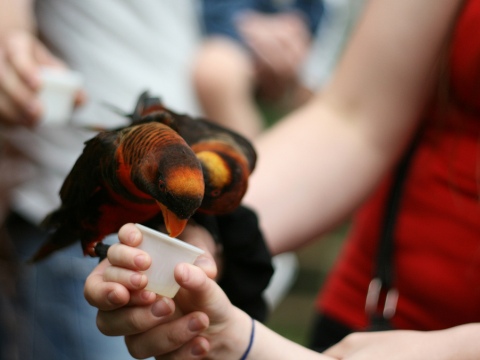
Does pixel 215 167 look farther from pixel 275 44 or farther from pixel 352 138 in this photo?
pixel 275 44

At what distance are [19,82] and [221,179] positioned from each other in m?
0.53

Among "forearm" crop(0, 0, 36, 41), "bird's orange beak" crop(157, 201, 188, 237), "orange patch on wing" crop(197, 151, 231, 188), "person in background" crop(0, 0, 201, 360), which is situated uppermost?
"orange patch on wing" crop(197, 151, 231, 188)

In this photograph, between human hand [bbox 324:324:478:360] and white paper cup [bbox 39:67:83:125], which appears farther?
white paper cup [bbox 39:67:83:125]

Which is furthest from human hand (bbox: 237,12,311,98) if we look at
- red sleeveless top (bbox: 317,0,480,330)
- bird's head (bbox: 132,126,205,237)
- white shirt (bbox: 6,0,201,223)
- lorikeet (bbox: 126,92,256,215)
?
bird's head (bbox: 132,126,205,237)

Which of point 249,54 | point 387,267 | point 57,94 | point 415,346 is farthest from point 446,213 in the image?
point 249,54

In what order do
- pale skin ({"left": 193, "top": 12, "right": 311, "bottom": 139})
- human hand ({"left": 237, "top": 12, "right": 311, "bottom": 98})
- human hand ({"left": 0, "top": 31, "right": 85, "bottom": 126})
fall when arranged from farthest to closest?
human hand ({"left": 237, "top": 12, "right": 311, "bottom": 98}) < pale skin ({"left": 193, "top": 12, "right": 311, "bottom": 139}) < human hand ({"left": 0, "top": 31, "right": 85, "bottom": 126})

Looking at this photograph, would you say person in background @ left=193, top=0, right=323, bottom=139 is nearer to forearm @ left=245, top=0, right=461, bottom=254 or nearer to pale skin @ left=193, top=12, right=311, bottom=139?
pale skin @ left=193, top=12, right=311, bottom=139

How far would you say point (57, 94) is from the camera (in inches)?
43.1

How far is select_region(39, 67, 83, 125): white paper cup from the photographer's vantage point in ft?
3.56

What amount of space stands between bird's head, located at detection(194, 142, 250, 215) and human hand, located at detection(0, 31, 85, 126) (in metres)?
0.46

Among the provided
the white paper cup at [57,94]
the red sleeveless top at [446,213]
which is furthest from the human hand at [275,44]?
the red sleeveless top at [446,213]

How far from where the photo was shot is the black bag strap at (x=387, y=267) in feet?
3.01

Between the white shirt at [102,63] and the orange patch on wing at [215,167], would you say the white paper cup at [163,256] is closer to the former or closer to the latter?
the orange patch on wing at [215,167]

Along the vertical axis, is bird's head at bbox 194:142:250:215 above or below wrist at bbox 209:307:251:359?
above
